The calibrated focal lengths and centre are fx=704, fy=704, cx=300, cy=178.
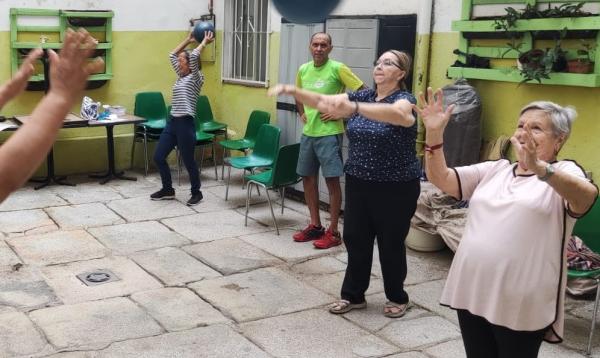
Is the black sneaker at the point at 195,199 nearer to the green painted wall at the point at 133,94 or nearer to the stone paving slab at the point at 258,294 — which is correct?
the green painted wall at the point at 133,94

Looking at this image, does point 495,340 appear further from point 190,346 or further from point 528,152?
point 190,346

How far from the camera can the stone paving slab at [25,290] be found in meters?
4.68

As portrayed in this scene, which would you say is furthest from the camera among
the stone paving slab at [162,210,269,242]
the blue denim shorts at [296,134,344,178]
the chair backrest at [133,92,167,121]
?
the chair backrest at [133,92,167,121]

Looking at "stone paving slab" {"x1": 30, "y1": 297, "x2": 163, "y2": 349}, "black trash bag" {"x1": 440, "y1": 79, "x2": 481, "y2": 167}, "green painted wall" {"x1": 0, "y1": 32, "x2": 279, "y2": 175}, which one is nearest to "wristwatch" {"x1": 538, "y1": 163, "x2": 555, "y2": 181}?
"stone paving slab" {"x1": 30, "y1": 297, "x2": 163, "y2": 349}

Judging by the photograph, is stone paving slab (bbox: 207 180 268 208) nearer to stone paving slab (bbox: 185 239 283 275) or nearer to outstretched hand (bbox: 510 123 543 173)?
stone paving slab (bbox: 185 239 283 275)

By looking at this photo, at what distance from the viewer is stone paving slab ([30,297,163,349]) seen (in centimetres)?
412

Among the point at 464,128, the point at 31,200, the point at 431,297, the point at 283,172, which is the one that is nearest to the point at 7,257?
the point at 31,200

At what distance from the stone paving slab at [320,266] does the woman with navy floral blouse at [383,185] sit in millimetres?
853

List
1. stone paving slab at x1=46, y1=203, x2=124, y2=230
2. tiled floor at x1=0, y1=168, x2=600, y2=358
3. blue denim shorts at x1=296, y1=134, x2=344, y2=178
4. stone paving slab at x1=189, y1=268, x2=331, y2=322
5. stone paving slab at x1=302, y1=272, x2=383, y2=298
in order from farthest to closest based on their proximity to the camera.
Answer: stone paving slab at x1=46, y1=203, x2=124, y2=230 → blue denim shorts at x1=296, y1=134, x2=344, y2=178 → stone paving slab at x1=302, y1=272, x2=383, y2=298 → stone paving slab at x1=189, y1=268, x2=331, y2=322 → tiled floor at x1=0, y1=168, x2=600, y2=358

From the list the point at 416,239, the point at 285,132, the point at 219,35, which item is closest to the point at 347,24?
the point at 285,132

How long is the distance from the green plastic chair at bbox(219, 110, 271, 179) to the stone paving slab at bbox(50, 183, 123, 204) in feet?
4.47

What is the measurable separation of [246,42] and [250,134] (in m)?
1.38

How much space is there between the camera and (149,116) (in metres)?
8.95

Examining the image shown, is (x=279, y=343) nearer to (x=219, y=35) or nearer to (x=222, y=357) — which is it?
(x=222, y=357)
